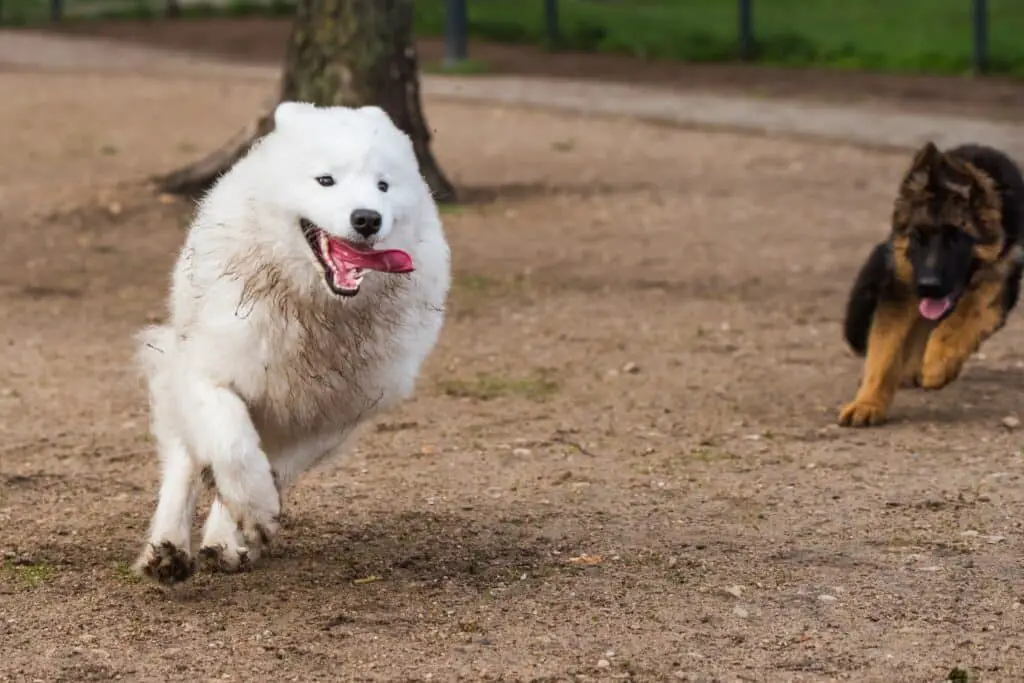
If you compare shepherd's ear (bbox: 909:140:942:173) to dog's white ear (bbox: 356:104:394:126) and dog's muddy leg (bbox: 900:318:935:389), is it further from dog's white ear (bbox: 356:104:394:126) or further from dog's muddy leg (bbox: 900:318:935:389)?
dog's white ear (bbox: 356:104:394:126)

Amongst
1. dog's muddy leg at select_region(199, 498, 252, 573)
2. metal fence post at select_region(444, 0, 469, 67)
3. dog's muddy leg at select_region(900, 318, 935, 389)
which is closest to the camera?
dog's muddy leg at select_region(199, 498, 252, 573)

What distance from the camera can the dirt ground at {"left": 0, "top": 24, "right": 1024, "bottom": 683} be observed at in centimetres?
498

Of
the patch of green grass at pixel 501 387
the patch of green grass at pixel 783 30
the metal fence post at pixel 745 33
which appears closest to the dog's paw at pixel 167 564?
the patch of green grass at pixel 501 387

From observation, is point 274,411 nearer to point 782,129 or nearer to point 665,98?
point 782,129

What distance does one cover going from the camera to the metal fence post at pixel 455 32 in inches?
846

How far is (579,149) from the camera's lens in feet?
53.7

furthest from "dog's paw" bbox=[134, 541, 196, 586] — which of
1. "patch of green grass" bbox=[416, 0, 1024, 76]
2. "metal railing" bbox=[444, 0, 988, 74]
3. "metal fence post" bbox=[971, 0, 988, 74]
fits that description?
"metal railing" bbox=[444, 0, 988, 74]

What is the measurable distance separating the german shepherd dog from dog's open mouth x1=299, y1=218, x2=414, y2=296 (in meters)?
3.11

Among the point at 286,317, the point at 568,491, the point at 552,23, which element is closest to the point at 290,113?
the point at 286,317

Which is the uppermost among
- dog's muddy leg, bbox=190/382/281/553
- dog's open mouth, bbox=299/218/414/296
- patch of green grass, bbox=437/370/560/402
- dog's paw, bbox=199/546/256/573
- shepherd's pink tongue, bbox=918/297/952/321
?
dog's open mouth, bbox=299/218/414/296

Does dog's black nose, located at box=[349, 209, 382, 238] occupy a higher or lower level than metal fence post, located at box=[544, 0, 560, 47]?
higher

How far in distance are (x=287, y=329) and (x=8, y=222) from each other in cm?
805

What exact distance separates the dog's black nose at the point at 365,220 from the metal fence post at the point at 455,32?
16.9m

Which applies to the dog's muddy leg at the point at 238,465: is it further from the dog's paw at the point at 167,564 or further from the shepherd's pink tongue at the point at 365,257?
the shepherd's pink tongue at the point at 365,257
